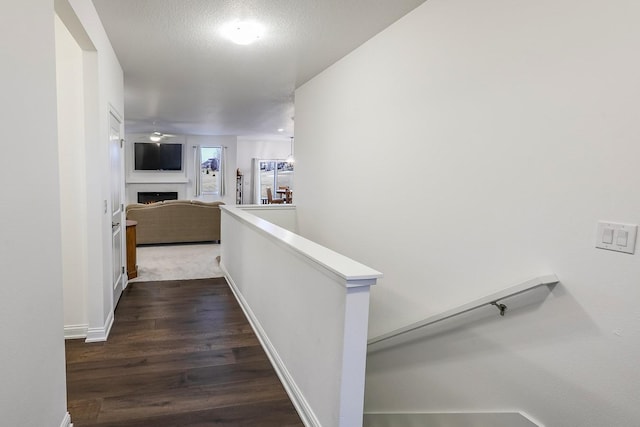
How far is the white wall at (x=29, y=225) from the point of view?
1.17 m

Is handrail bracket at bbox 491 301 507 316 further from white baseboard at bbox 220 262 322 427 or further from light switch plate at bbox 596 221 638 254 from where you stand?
white baseboard at bbox 220 262 322 427

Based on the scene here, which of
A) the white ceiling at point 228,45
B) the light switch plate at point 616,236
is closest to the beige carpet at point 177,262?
the white ceiling at point 228,45

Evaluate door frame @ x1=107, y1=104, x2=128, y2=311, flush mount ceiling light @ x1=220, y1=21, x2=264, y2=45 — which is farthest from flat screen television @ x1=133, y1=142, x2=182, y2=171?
flush mount ceiling light @ x1=220, y1=21, x2=264, y2=45

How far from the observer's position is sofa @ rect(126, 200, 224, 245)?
6766 mm

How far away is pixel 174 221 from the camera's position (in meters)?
6.96

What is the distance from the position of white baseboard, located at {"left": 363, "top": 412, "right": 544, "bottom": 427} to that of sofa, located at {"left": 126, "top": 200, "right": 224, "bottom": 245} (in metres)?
5.11

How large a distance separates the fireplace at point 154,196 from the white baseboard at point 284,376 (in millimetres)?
8392

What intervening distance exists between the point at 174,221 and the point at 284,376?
5.29 meters

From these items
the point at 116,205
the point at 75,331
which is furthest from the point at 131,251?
the point at 75,331

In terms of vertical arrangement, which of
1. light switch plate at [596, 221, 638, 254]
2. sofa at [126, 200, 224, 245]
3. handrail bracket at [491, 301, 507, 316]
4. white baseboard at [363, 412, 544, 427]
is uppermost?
light switch plate at [596, 221, 638, 254]

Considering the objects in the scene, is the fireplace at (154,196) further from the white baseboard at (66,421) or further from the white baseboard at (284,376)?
the white baseboard at (66,421)

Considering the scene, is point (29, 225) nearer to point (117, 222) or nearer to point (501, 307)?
point (501, 307)

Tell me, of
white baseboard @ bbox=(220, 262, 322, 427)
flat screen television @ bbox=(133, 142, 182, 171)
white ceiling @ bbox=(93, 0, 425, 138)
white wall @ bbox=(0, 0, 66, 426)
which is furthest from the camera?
flat screen television @ bbox=(133, 142, 182, 171)

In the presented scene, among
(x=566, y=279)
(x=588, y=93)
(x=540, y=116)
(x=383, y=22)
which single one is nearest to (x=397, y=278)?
(x=566, y=279)
